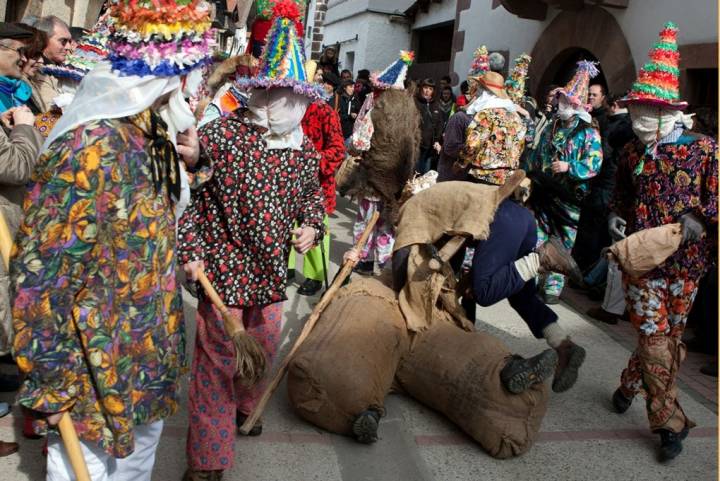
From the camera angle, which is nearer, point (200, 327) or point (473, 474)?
point (200, 327)

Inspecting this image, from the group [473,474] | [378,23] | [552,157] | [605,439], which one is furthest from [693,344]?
[378,23]

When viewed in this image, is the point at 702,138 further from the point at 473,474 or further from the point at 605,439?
the point at 473,474

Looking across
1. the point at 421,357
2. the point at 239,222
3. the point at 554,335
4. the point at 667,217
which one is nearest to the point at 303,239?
the point at 239,222

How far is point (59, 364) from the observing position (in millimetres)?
1951

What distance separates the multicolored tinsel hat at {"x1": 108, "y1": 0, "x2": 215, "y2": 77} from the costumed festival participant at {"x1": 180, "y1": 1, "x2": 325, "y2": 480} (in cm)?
92

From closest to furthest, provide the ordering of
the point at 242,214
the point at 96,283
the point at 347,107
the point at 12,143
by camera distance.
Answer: the point at 96,283
the point at 242,214
the point at 12,143
the point at 347,107

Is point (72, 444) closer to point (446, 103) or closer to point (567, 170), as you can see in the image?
point (567, 170)

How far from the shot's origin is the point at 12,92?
3609 mm

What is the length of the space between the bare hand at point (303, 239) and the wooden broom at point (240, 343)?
42cm

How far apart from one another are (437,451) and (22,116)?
8.30 ft

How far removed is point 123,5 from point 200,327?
1478 mm

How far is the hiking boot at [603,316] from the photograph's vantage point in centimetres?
624

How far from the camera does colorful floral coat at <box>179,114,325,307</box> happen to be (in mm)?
3037

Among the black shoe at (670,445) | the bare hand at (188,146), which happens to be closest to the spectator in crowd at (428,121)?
the black shoe at (670,445)
